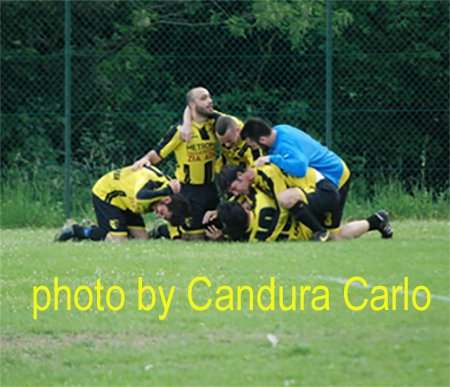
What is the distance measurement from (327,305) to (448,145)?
11005 millimetres

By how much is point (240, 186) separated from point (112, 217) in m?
1.69

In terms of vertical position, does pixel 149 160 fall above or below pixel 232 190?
above

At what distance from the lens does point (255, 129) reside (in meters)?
14.9

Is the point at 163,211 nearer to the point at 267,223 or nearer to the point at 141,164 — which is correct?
the point at 141,164

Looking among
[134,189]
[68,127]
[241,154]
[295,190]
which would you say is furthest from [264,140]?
[68,127]

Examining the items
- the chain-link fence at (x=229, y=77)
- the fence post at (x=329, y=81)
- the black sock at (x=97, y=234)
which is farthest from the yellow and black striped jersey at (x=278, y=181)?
the chain-link fence at (x=229, y=77)

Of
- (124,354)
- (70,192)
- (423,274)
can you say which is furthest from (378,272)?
(70,192)

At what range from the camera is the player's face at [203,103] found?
51.8ft

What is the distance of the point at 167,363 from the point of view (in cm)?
859

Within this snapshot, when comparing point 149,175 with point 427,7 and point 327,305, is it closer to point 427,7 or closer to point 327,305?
point 327,305

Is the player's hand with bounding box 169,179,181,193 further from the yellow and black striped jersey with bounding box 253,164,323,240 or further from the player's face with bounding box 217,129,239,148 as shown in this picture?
the yellow and black striped jersey with bounding box 253,164,323,240

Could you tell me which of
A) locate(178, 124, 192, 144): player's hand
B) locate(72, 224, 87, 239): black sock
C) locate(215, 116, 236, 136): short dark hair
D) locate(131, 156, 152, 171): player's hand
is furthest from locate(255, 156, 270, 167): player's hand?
locate(72, 224, 87, 239): black sock

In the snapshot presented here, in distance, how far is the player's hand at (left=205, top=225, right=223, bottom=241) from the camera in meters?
15.6

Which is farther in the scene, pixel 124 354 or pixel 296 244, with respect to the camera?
pixel 296 244
